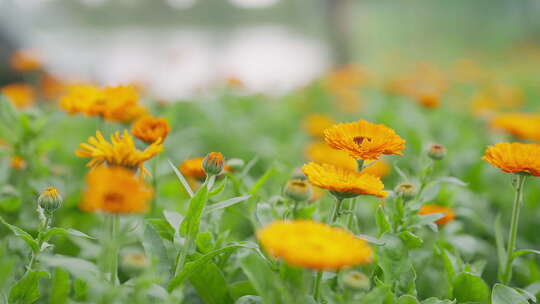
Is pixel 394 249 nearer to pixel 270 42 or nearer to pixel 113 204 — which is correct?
pixel 113 204

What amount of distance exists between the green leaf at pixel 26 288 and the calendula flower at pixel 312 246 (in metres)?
0.52

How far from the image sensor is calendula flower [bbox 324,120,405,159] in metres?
1.01

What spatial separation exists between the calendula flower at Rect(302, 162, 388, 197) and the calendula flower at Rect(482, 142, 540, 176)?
267mm

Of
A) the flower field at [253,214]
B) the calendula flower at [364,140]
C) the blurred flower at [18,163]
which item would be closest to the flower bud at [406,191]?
the flower field at [253,214]

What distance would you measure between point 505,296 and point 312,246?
1.93 ft

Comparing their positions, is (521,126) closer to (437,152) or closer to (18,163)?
(437,152)

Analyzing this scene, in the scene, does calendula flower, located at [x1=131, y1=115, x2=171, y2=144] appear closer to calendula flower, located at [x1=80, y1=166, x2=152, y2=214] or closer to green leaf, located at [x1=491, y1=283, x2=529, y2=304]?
calendula flower, located at [x1=80, y1=166, x2=152, y2=214]

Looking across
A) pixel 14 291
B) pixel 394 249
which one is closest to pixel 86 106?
pixel 14 291

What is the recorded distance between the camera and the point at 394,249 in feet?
3.65

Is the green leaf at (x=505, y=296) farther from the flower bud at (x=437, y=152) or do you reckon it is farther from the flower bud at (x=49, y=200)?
the flower bud at (x=49, y=200)

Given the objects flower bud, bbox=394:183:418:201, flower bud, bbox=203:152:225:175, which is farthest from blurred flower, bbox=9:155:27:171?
flower bud, bbox=394:183:418:201

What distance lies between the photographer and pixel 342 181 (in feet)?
3.16

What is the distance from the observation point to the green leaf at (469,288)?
115 centimetres

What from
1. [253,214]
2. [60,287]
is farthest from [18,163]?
[253,214]
